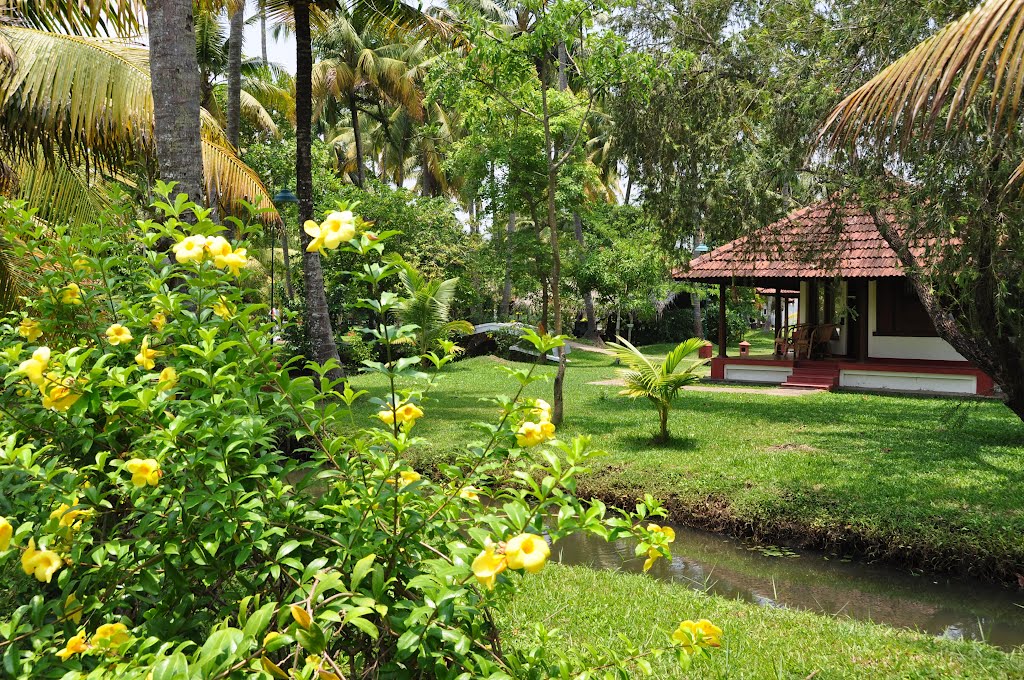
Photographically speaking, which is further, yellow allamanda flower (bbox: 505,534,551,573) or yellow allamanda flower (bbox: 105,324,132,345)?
yellow allamanda flower (bbox: 105,324,132,345)

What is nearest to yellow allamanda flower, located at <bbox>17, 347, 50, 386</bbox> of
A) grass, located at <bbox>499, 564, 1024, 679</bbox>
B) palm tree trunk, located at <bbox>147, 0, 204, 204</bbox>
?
grass, located at <bbox>499, 564, 1024, 679</bbox>

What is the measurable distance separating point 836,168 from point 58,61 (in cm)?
801

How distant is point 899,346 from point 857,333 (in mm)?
1086

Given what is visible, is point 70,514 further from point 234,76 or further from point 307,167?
point 234,76

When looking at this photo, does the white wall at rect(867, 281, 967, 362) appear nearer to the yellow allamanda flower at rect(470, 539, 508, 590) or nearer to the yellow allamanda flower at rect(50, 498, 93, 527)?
the yellow allamanda flower at rect(470, 539, 508, 590)

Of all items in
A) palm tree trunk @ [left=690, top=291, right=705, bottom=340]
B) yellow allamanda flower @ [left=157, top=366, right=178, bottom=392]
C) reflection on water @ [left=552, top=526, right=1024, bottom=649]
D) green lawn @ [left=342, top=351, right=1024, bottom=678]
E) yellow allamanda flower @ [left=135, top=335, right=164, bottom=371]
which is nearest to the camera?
yellow allamanda flower @ [left=157, top=366, right=178, bottom=392]

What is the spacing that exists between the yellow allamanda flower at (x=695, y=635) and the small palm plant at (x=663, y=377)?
7529mm

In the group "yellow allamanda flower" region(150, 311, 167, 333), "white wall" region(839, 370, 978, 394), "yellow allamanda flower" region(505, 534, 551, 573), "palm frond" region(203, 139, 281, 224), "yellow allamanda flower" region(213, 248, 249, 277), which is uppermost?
"palm frond" region(203, 139, 281, 224)

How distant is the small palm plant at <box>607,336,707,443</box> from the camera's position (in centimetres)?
955

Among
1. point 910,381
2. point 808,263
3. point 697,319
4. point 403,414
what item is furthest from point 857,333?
point 403,414

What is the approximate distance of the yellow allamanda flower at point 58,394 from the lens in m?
1.89

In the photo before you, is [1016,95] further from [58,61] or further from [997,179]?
[58,61]

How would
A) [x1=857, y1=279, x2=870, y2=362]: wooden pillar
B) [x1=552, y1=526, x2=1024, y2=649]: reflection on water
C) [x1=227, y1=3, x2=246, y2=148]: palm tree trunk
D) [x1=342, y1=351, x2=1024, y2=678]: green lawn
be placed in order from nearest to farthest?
[x1=342, y1=351, x2=1024, y2=678]: green lawn < [x1=552, y1=526, x2=1024, y2=649]: reflection on water < [x1=227, y1=3, x2=246, y2=148]: palm tree trunk < [x1=857, y1=279, x2=870, y2=362]: wooden pillar

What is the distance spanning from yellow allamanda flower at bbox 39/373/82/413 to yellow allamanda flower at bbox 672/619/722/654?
1632mm
